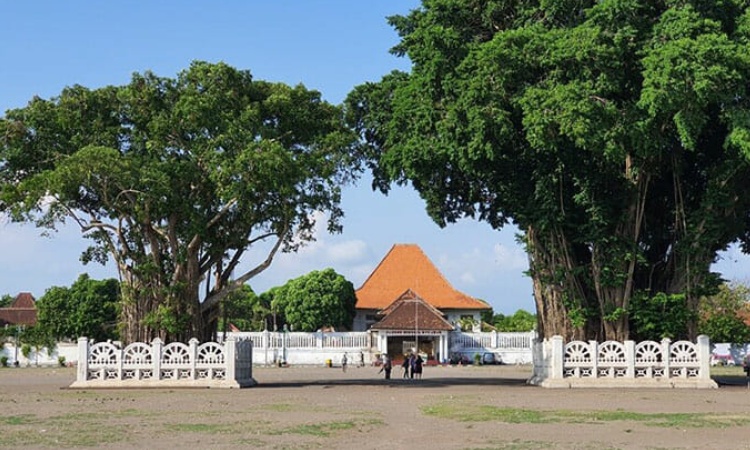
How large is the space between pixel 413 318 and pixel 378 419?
42.9m

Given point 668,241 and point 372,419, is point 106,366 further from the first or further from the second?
point 668,241

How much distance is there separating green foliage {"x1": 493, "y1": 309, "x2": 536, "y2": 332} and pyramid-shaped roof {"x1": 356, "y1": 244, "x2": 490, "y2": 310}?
94.1 inches

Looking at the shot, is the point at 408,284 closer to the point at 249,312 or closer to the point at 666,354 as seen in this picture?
the point at 249,312

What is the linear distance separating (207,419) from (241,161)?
12.1 metres

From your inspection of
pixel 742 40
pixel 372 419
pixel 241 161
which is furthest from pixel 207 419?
pixel 742 40

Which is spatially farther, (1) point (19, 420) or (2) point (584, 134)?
(2) point (584, 134)

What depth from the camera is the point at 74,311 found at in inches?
2581

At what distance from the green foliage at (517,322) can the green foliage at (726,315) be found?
11.7m

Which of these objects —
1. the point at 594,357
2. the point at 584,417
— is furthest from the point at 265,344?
the point at 584,417

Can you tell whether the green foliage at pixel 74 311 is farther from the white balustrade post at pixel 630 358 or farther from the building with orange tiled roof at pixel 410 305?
the white balustrade post at pixel 630 358

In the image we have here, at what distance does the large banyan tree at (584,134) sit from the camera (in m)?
27.0

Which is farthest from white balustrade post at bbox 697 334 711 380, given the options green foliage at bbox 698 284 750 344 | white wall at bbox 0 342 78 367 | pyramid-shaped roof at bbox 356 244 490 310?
white wall at bbox 0 342 78 367

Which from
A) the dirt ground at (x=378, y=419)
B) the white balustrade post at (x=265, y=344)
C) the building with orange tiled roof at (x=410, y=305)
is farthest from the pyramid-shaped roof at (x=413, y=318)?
the dirt ground at (x=378, y=419)

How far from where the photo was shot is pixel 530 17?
3092 centimetres
